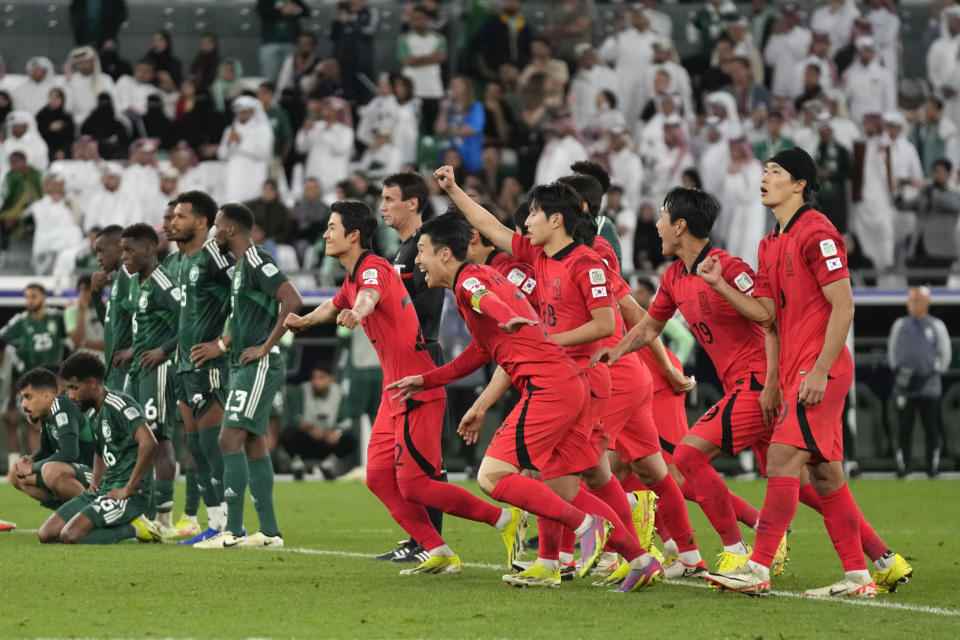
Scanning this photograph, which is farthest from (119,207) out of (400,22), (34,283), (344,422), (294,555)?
(294,555)

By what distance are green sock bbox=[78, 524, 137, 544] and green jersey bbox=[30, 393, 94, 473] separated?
781mm

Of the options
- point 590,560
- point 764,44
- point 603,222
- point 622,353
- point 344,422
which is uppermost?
point 764,44

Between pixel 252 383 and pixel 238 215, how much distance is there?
1.22 metres

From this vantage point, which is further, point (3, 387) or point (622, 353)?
point (3, 387)

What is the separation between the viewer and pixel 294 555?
936 cm

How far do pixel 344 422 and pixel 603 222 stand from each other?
9.11 metres

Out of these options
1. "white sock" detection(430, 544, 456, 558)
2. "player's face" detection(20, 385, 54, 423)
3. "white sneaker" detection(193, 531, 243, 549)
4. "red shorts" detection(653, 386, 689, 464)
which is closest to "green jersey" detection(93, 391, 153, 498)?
"player's face" detection(20, 385, 54, 423)

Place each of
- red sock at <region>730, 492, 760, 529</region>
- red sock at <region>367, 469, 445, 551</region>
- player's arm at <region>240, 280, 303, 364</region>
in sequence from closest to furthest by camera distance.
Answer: red sock at <region>367, 469, 445, 551</region> < red sock at <region>730, 492, 760, 529</region> < player's arm at <region>240, 280, 303, 364</region>

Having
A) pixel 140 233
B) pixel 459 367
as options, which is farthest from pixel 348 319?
pixel 140 233

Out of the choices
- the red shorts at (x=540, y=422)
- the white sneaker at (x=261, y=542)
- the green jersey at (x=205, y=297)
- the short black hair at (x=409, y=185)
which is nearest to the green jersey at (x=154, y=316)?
the green jersey at (x=205, y=297)

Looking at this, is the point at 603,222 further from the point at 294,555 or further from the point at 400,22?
the point at 400,22

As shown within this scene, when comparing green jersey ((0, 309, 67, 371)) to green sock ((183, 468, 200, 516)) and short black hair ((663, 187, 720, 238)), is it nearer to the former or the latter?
green sock ((183, 468, 200, 516))

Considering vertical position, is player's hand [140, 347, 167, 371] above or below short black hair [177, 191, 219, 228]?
below

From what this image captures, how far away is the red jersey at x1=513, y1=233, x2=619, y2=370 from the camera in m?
7.48
